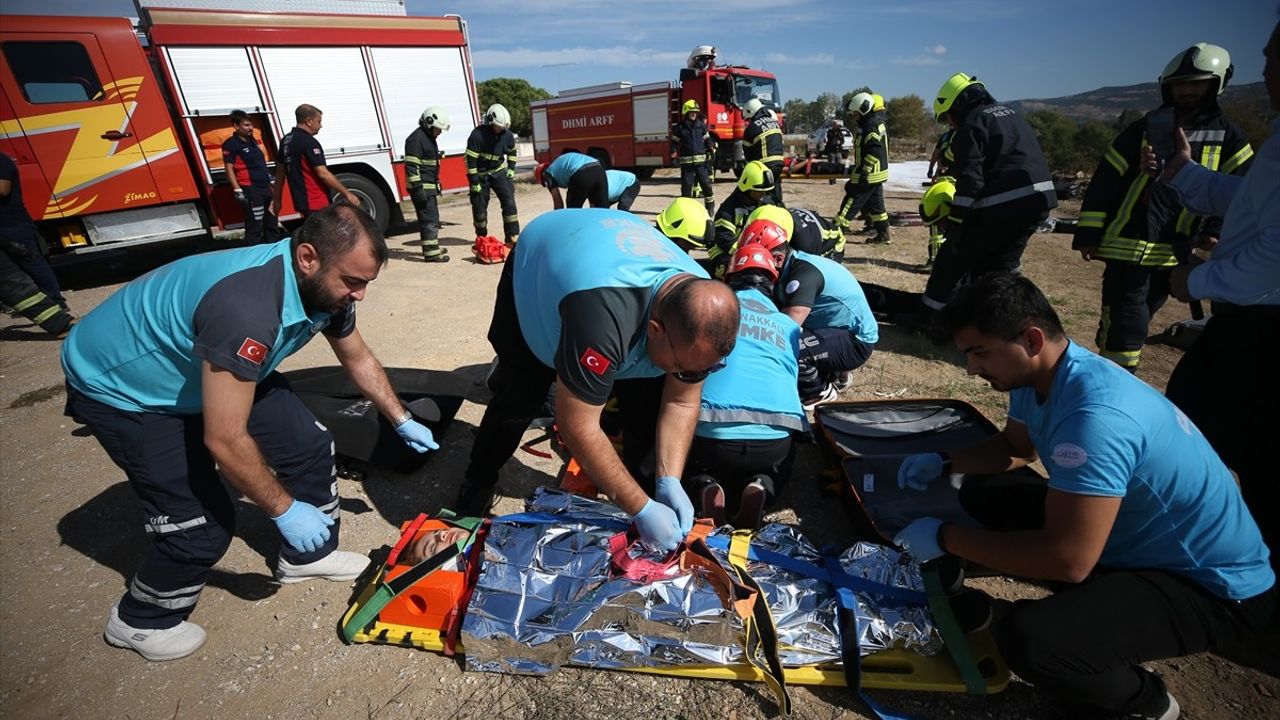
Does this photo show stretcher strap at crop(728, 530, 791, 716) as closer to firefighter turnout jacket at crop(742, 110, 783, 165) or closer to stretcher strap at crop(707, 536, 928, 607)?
stretcher strap at crop(707, 536, 928, 607)

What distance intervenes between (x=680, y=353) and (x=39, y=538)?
340cm

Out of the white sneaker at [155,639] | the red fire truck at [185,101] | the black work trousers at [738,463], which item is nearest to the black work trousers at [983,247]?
the black work trousers at [738,463]

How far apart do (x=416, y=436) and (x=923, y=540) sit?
2.26 metres

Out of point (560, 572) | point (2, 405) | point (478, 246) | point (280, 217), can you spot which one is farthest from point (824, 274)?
point (280, 217)

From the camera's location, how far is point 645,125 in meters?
14.7

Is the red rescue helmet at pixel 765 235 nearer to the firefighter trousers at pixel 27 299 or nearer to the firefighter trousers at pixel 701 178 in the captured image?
the firefighter trousers at pixel 27 299

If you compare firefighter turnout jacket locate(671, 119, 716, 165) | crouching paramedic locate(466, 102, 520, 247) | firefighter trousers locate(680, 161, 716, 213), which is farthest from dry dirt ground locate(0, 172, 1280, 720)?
firefighter turnout jacket locate(671, 119, 716, 165)

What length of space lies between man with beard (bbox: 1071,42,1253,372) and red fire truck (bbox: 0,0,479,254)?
8.55 metres

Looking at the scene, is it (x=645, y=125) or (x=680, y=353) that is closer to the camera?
(x=680, y=353)

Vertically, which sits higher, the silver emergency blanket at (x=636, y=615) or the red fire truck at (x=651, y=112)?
the red fire truck at (x=651, y=112)

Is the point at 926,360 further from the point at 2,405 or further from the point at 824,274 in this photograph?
the point at 2,405

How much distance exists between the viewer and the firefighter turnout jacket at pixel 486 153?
24.5 ft

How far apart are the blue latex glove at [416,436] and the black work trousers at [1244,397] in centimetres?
337

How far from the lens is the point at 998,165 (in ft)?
14.1
